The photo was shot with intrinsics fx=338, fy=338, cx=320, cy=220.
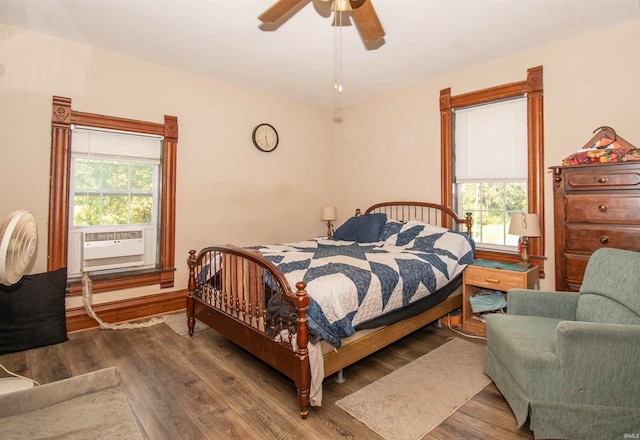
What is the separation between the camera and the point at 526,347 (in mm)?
1784

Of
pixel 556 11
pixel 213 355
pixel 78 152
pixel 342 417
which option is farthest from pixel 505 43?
pixel 78 152

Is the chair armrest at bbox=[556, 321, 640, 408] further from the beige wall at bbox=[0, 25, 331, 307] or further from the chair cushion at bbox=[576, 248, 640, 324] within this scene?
the beige wall at bbox=[0, 25, 331, 307]

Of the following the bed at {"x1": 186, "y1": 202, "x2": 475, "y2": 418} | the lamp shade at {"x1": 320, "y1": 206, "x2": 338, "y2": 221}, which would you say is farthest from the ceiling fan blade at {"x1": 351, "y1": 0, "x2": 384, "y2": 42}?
the lamp shade at {"x1": 320, "y1": 206, "x2": 338, "y2": 221}

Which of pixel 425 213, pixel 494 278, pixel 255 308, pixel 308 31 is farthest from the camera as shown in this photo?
pixel 425 213

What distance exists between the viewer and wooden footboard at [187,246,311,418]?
1905 mm

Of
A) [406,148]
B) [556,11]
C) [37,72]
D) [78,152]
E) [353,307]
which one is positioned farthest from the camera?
[406,148]

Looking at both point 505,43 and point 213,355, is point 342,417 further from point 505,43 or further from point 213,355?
point 505,43

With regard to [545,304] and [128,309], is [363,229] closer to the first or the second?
[545,304]

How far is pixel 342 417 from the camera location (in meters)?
1.92

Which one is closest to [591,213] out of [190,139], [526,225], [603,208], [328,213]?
[603,208]

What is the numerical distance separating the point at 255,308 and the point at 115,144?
2379 mm

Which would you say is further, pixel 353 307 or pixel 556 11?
pixel 556 11

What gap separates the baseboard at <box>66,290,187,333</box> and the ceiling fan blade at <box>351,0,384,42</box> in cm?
319

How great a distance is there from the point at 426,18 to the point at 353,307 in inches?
Answer: 90.2
